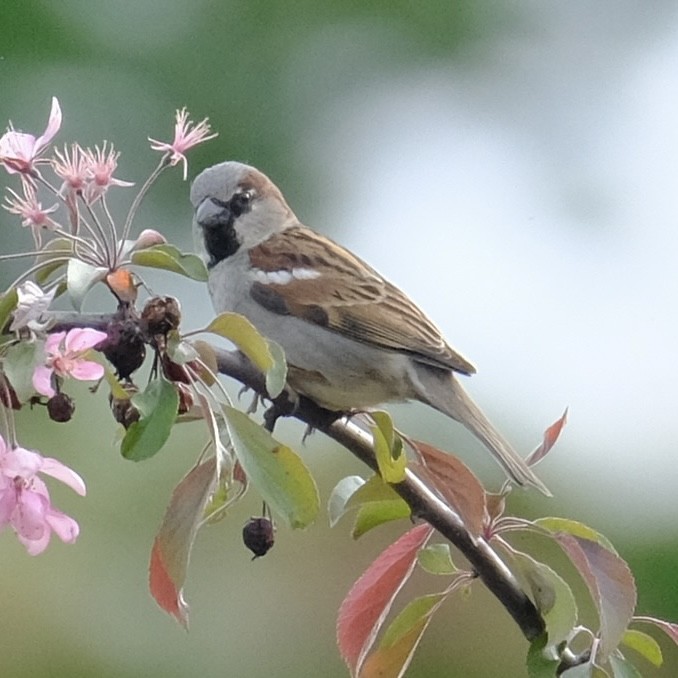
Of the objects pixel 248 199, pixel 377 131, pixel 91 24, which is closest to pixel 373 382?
pixel 248 199

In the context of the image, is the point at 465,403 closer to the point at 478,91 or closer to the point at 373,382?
the point at 373,382

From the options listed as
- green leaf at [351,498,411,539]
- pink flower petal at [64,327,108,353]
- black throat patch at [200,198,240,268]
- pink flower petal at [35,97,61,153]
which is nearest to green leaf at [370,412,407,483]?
green leaf at [351,498,411,539]

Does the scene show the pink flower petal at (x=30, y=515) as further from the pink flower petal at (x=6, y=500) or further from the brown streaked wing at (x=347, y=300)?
the brown streaked wing at (x=347, y=300)

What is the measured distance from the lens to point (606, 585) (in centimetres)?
119

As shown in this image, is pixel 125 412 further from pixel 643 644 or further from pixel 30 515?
pixel 643 644

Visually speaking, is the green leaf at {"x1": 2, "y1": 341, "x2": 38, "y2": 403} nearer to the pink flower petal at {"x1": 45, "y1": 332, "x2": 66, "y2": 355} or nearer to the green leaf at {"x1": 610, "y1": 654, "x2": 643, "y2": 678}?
the pink flower petal at {"x1": 45, "y1": 332, "x2": 66, "y2": 355}

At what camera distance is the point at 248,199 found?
2.38 m

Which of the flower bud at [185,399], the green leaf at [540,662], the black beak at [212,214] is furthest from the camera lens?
the black beak at [212,214]

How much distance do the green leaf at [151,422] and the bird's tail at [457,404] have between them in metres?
0.82

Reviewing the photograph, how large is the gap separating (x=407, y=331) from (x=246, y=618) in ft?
6.95

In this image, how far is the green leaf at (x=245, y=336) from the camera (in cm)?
103

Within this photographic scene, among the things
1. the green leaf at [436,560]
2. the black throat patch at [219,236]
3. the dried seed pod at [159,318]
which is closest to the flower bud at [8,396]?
the dried seed pod at [159,318]

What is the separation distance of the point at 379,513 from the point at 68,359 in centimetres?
36

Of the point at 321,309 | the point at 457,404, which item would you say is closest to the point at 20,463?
the point at 457,404
